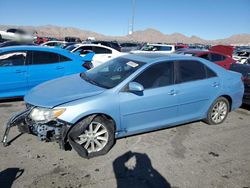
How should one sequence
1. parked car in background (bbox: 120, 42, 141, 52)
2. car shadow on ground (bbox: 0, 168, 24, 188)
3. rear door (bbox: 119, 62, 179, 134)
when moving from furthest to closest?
parked car in background (bbox: 120, 42, 141, 52)
rear door (bbox: 119, 62, 179, 134)
car shadow on ground (bbox: 0, 168, 24, 188)

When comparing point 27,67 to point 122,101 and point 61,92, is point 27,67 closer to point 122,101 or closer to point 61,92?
point 61,92

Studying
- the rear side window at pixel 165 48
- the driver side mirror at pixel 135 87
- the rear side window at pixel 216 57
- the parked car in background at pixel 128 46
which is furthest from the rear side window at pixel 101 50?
the parked car in background at pixel 128 46

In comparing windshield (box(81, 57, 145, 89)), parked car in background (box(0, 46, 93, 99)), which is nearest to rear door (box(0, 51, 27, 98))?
parked car in background (box(0, 46, 93, 99))

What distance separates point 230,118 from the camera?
5703 millimetres

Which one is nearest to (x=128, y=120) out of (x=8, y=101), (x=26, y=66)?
(x=26, y=66)

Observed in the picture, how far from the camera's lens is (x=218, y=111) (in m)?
5.05

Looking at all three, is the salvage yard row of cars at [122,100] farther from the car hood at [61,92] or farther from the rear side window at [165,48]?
the rear side window at [165,48]

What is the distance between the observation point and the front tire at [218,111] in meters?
Answer: 4.91

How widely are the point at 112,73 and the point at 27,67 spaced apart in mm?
2803

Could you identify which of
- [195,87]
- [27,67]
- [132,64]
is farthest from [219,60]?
[27,67]

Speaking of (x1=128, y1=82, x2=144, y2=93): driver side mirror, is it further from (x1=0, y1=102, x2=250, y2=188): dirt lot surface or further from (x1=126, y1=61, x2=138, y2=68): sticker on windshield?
(x1=0, y1=102, x2=250, y2=188): dirt lot surface

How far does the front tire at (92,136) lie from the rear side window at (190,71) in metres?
1.65

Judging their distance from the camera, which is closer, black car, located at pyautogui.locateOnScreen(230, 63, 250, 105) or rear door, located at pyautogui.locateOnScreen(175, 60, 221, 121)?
rear door, located at pyautogui.locateOnScreen(175, 60, 221, 121)

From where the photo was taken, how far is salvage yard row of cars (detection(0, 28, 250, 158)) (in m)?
3.45
